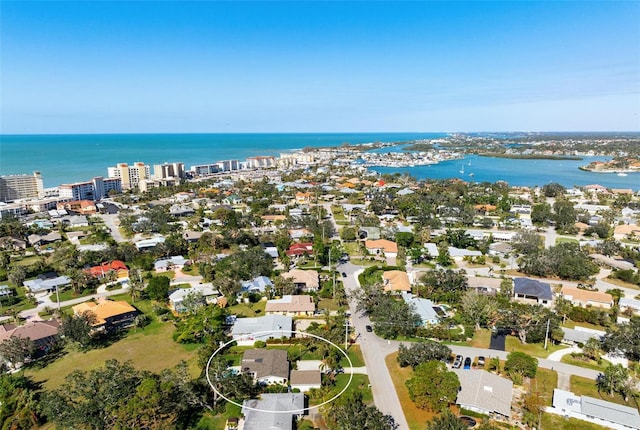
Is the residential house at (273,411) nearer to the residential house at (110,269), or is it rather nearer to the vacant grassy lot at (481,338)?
the vacant grassy lot at (481,338)

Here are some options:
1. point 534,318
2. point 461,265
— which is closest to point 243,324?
point 534,318

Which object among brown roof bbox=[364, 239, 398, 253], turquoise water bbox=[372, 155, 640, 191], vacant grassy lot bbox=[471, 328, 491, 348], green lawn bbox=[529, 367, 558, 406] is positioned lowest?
green lawn bbox=[529, 367, 558, 406]

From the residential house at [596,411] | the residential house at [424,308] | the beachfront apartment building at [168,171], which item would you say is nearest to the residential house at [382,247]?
the residential house at [424,308]

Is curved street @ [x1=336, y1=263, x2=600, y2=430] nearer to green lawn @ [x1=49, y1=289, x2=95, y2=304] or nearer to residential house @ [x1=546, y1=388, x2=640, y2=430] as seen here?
residential house @ [x1=546, y1=388, x2=640, y2=430]

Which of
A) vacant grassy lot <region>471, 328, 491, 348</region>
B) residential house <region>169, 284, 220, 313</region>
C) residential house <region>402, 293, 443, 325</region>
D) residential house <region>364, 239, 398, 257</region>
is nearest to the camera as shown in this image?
vacant grassy lot <region>471, 328, 491, 348</region>

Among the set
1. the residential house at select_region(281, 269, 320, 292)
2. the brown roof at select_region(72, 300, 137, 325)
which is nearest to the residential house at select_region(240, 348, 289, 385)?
the residential house at select_region(281, 269, 320, 292)

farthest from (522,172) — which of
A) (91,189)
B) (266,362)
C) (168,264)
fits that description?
(266,362)
